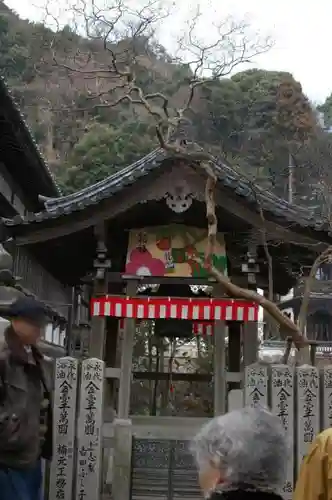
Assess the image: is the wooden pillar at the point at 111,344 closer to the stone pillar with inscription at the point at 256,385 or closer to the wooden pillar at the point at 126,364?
the wooden pillar at the point at 126,364

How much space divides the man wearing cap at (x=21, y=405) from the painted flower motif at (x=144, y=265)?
4.88m

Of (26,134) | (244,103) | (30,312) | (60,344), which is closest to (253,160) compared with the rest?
(244,103)

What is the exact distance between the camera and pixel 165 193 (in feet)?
25.2

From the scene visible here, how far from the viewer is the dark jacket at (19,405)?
315cm

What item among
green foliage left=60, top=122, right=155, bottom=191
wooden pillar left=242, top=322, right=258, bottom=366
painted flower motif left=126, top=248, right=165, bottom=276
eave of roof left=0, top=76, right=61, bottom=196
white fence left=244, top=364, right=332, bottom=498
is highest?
green foliage left=60, top=122, right=155, bottom=191

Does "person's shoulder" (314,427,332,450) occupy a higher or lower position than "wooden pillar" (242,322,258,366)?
lower

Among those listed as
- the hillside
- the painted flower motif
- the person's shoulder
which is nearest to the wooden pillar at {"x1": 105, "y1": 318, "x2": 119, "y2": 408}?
the painted flower motif

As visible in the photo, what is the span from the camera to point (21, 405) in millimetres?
3248

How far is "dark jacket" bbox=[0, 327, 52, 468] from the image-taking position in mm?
3146

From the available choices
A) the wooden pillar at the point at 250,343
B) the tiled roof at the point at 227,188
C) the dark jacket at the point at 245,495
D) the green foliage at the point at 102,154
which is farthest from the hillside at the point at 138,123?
the dark jacket at the point at 245,495

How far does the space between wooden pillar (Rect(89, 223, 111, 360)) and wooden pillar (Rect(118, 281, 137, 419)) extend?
0.36 metres

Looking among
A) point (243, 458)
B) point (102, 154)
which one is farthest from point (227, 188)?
point (102, 154)

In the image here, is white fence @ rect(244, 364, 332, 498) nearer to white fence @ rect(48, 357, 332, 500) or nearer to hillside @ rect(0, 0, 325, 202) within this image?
white fence @ rect(48, 357, 332, 500)

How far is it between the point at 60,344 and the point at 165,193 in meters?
11.5
